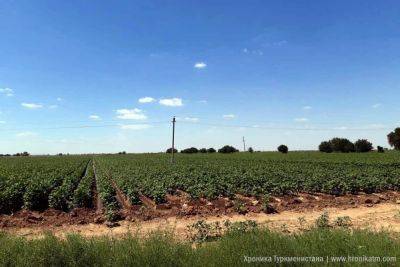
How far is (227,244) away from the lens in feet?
24.0

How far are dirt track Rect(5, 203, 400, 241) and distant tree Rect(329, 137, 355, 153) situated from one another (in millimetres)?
86514

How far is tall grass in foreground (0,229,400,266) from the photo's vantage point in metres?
6.66

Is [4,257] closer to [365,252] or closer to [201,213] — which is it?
[365,252]

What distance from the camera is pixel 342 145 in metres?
98.6

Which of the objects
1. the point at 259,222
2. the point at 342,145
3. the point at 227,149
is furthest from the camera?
the point at 227,149

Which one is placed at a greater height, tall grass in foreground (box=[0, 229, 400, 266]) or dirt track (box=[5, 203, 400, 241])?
tall grass in foreground (box=[0, 229, 400, 266])

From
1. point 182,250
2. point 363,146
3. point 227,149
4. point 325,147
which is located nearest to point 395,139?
point 363,146

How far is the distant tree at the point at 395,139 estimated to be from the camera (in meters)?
86.6

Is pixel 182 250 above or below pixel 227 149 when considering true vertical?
below

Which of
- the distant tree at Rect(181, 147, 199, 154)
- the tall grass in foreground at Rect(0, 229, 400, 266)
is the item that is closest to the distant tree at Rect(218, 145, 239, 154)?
the distant tree at Rect(181, 147, 199, 154)

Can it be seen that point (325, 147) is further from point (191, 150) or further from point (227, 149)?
point (191, 150)

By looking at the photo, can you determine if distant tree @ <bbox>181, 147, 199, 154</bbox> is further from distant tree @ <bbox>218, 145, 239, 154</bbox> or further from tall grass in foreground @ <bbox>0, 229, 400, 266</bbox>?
tall grass in foreground @ <bbox>0, 229, 400, 266</bbox>

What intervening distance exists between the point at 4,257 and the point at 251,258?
4.39 m

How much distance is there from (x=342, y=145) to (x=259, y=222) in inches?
3656
